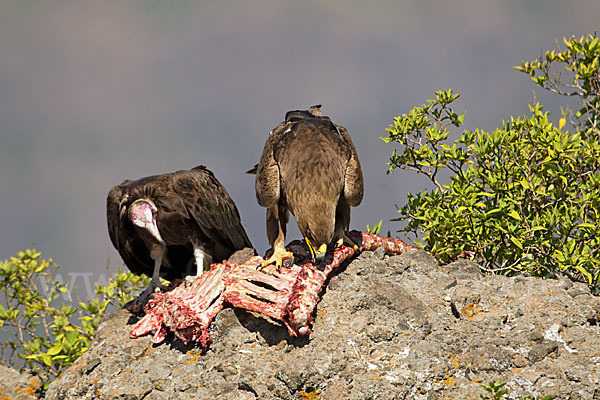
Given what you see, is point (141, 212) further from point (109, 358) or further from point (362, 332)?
point (362, 332)

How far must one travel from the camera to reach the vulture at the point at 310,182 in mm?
5254

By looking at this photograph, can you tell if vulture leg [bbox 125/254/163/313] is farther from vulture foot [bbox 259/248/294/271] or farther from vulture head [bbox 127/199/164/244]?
vulture foot [bbox 259/248/294/271]

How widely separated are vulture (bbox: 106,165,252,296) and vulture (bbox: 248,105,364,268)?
1244 millimetres

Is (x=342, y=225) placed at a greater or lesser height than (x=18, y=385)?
greater

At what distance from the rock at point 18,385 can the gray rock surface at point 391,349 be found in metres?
1.71

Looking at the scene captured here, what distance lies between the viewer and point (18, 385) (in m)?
7.37

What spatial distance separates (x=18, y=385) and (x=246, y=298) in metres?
3.99

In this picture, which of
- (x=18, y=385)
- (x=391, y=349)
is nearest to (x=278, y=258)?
(x=391, y=349)

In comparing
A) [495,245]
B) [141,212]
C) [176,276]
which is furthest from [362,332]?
[176,276]

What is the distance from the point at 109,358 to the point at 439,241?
374cm

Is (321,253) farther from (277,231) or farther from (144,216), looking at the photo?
(144,216)

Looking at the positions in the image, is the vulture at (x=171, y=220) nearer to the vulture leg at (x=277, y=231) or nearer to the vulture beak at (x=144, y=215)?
the vulture beak at (x=144, y=215)

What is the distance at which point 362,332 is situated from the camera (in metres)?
5.04

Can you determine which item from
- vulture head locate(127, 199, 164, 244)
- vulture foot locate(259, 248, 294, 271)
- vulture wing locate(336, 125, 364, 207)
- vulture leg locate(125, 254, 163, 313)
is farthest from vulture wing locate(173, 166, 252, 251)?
vulture wing locate(336, 125, 364, 207)
